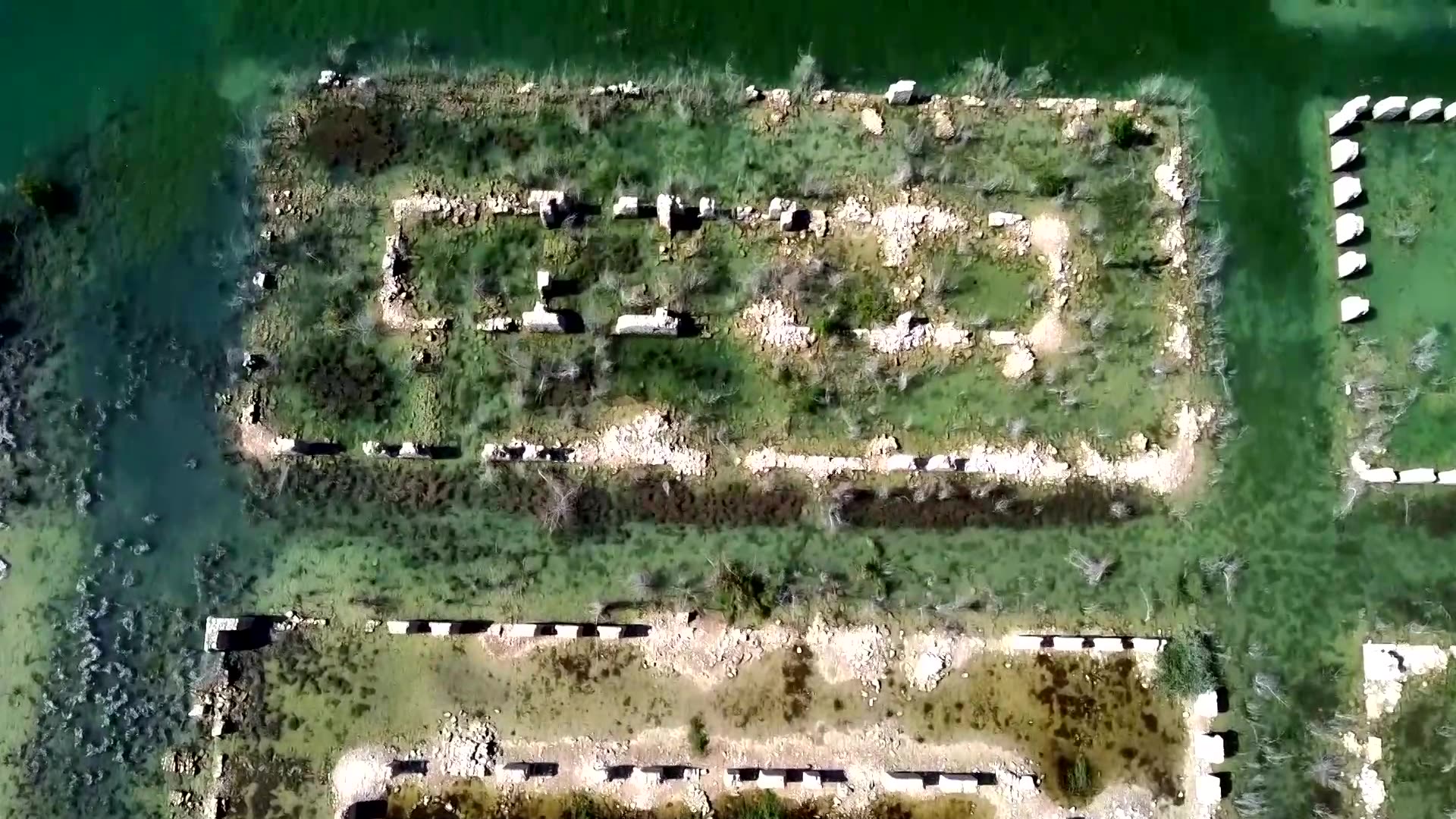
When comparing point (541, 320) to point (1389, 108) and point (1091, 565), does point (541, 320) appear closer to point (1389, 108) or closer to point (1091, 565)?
point (1091, 565)

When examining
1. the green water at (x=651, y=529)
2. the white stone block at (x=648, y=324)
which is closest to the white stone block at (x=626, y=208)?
the white stone block at (x=648, y=324)

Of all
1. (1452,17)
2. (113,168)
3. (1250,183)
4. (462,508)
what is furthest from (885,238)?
(113,168)

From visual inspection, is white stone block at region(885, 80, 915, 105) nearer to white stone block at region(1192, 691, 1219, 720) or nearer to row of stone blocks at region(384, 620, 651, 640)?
row of stone blocks at region(384, 620, 651, 640)

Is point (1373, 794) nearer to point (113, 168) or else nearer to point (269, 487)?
point (269, 487)

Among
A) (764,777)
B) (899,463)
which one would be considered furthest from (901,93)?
(764,777)

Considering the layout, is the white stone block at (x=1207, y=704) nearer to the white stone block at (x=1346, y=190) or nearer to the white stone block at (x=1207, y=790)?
the white stone block at (x=1207, y=790)
